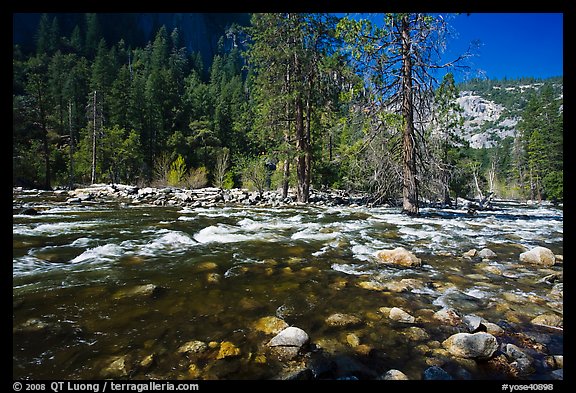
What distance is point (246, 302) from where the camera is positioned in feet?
10.7

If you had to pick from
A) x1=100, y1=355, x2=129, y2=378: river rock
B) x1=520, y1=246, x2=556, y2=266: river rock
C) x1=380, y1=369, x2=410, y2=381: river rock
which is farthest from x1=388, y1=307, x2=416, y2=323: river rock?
x1=520, y1=246, x2=556, y2=266: river rock

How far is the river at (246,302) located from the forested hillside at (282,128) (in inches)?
223

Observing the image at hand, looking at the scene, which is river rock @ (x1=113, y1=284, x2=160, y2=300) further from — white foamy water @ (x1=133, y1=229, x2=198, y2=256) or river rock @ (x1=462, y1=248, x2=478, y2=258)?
river rock @ (x1=462, y1=248, x2=478, y2=258)

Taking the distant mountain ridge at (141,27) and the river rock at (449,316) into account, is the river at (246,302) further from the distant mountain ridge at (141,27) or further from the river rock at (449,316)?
the distant mountain ridge at (141,27)

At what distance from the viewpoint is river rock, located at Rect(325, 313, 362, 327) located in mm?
2816

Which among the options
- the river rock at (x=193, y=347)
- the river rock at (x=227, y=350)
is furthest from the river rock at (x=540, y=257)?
the river rock at (x=193, y=347)

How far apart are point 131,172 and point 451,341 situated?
39.8m

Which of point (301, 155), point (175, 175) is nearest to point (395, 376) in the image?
point (301, 155)

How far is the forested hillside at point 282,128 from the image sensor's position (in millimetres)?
10805

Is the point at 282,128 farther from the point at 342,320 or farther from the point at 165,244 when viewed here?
the point at 342,320

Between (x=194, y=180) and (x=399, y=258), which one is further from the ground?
(x=194, y=180)

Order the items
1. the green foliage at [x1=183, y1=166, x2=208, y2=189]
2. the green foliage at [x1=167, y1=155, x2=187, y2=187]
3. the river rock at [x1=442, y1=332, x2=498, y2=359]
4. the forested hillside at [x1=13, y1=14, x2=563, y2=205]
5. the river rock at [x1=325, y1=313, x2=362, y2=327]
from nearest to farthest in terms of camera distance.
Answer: the river rock at [x1=442, y1=332, x2=498, y2=359], the river rock at [x1=325, y1=313, x2=362, y2=327], the forested hillside at [x1=13, y1=14, x2=563, y2=205], the green foliage at [x1=167, y1=155, x2=187, y2=187], the green foliage at [x1=183, y1=166, x2=208, y2=189]

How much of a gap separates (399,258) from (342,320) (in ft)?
7.87

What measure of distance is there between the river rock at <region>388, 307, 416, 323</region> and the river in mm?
66
